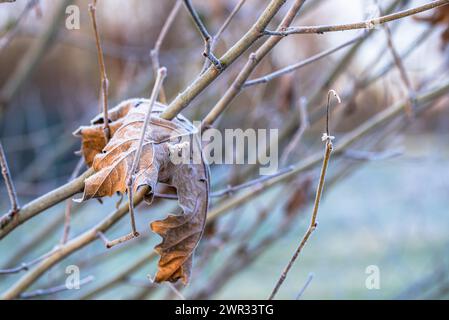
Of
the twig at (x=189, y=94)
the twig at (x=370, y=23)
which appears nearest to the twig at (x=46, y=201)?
the twig at (x=189, y=94)

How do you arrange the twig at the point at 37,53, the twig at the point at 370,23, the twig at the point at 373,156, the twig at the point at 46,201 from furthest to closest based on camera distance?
1. the twig at the point at 37,53
2. the twig at the point at 373,156
3. the twig at the point at 46,201
4. the twig at the point at 370,23


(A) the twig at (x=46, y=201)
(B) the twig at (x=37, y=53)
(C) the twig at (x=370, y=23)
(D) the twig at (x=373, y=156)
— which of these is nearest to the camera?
(C) the twig at (x=370, y=23)

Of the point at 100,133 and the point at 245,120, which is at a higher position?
the point at 245,120

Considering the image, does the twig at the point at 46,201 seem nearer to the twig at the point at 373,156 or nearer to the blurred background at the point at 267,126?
the blurred background at the point at 267,126

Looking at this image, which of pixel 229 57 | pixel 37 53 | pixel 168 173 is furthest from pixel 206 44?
pixel 37 53

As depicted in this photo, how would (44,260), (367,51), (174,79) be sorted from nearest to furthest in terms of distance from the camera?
(44,260) → (367,51) → (174,79)

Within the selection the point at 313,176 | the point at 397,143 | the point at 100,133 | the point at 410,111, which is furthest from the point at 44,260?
the point at 397,143

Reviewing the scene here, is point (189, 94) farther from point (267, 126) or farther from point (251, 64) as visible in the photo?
point (267, 126)

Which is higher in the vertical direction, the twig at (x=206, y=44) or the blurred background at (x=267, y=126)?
the blurred background at (x=267, y=126)

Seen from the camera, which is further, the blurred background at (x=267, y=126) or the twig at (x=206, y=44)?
the blurred background at (x=267, y=126)
